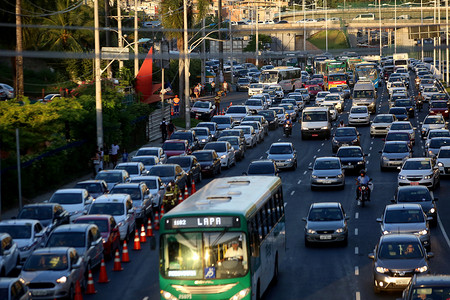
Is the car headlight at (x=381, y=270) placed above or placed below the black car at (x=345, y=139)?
below

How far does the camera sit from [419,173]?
41844 millimetres

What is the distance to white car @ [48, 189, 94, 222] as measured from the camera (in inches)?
1363

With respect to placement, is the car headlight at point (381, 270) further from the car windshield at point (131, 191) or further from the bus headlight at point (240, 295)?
the car windshield at point (131, 191)

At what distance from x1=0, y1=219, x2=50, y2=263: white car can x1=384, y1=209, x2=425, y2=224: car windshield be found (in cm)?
1111

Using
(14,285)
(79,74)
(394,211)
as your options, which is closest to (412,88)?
(79,74)

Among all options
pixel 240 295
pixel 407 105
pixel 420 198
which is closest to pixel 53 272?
pixel 240 295

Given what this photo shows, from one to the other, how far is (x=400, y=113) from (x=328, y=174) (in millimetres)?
25425

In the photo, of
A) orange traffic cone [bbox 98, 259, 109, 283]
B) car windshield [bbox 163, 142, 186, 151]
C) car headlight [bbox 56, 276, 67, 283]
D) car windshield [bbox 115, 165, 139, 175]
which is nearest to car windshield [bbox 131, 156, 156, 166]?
car windshield [bbox 115, 165, 139, 175]

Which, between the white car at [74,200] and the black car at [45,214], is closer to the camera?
the black car at [45,214]

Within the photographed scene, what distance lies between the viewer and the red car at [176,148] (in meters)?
52.5

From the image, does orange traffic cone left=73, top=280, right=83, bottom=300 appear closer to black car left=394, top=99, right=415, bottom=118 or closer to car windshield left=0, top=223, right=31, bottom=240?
car windshield left=0, top=223, right=31, bottom=240

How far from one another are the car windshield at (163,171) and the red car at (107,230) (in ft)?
38.7

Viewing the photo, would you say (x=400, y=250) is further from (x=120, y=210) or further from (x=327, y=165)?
(x=327, y=165)

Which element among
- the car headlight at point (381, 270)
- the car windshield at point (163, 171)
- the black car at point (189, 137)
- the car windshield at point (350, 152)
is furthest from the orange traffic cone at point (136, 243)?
the black car at point (189, 137)
